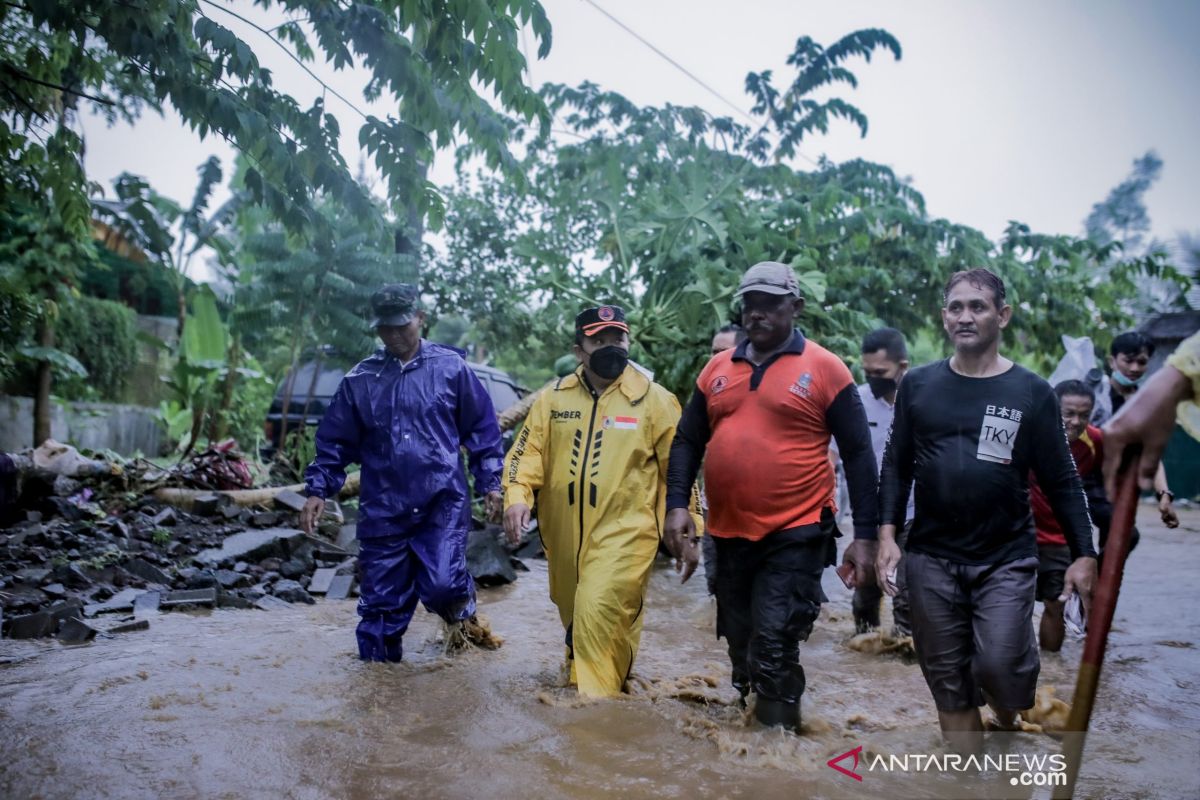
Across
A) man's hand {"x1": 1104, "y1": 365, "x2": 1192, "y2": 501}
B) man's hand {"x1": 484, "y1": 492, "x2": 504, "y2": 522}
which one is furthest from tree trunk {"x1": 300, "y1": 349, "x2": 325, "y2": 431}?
man's hand {"x1": 1104, "y1": 365, "x2": 1192, "y2": 501}

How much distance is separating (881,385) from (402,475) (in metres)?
3.16

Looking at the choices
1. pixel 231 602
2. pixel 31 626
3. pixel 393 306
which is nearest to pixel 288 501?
pixel 231 602

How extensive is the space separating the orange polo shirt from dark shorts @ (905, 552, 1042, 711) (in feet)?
1.80

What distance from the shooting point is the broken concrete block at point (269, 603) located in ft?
21.9

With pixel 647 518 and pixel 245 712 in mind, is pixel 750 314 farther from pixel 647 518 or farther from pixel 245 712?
pixel 245 712

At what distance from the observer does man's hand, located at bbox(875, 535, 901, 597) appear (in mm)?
3613

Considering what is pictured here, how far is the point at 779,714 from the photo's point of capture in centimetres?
389

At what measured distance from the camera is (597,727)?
3977mm

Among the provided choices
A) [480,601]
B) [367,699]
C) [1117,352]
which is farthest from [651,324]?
[367,699]

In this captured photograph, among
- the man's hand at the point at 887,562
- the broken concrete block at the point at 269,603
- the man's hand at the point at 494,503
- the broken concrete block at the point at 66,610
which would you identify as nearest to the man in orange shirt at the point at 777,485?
the man's hand at the point at 887,562

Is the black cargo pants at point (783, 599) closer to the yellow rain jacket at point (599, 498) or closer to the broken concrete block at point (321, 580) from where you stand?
the yellow rain jacket at point (599, 498)

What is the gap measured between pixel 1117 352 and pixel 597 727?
184 inches

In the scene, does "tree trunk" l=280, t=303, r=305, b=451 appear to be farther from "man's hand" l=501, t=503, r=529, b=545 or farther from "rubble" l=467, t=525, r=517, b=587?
"man's hand" l=501, t=503, r=529, b=545

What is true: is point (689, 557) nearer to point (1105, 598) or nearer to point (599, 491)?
point (599, 491)
